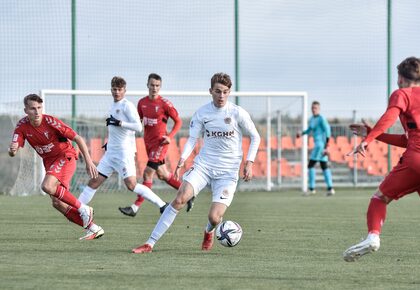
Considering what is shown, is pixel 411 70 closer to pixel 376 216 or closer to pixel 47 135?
pixel 376 216

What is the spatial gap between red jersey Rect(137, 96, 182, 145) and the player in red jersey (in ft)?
13.9

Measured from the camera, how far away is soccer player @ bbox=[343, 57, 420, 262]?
7.25 meters

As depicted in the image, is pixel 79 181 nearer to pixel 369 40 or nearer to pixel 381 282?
pixel 369 40

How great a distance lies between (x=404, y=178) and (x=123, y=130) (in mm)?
6743

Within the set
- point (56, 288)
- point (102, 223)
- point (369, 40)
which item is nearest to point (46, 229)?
point (102, 223)

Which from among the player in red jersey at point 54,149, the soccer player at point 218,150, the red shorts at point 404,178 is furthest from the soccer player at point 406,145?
the player in red jersey at point 54,149

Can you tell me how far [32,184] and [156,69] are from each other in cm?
394

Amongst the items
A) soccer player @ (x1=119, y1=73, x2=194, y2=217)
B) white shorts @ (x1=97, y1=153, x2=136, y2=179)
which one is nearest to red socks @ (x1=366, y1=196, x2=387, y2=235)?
white shorts @ (x1=97, y1=153, x2=136, y2=179)

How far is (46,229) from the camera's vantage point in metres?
11.9

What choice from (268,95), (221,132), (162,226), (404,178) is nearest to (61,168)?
(162,226)

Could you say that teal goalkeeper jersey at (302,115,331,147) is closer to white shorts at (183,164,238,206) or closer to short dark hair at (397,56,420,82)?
white shorts at (183,164,238,206)

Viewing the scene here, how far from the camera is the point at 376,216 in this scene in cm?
766

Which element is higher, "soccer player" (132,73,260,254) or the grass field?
"soccer player" (132,73,260,254)

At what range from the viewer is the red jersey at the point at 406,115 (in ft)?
23.7
